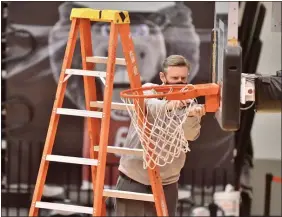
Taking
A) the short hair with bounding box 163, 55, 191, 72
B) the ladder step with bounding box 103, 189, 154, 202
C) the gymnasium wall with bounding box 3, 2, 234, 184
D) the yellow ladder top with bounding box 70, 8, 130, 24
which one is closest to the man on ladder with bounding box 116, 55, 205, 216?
the short hair with bounding box 163, 55, 191, 72

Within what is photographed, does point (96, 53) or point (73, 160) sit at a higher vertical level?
point (96, 53)

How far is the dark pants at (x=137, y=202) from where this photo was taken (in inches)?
160

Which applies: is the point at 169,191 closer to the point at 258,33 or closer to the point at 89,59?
the point at 89,59

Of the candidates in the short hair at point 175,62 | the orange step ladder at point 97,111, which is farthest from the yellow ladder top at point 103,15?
the short hair at point 175,62

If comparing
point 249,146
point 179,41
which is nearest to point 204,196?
point 249,146

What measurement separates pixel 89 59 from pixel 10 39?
1.71 m

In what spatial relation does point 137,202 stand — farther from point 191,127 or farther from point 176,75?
point 176,75

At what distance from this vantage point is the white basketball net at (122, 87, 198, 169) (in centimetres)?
385

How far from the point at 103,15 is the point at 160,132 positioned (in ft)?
2.27

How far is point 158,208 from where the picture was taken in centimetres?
392

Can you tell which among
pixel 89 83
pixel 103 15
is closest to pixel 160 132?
pixel 89 83

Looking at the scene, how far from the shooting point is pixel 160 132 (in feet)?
12.8

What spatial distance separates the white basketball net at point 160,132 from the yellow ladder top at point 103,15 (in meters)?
0.44

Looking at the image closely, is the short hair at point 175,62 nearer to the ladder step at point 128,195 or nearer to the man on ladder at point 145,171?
the man on ladder at point 145,171
